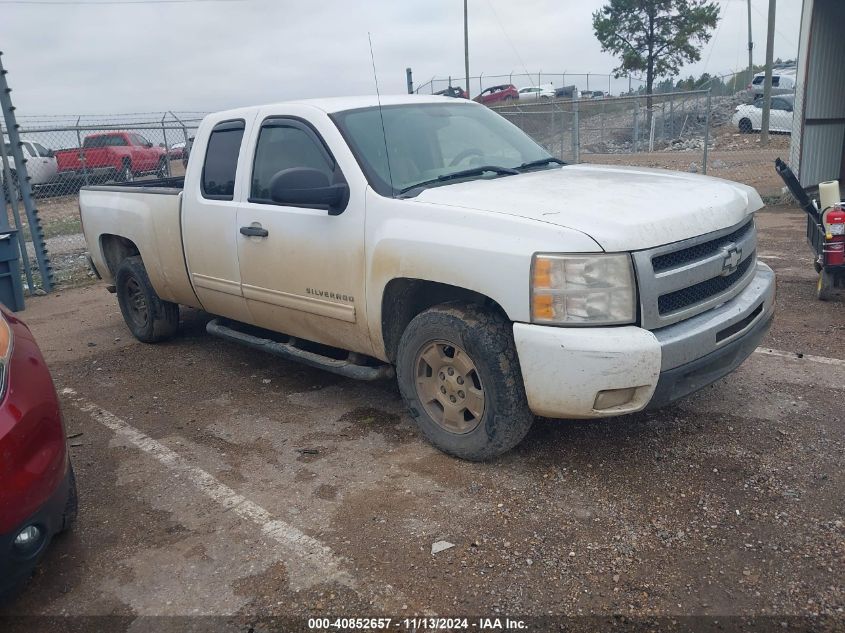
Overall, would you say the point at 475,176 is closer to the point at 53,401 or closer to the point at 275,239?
the point at 275,239

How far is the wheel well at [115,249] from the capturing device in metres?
6.50

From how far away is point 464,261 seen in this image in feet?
11.6

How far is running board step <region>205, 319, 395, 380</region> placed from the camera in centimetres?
430

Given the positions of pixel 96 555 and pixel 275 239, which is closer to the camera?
pixel 96 555

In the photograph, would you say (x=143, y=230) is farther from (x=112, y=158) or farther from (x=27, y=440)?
(x=112, y=158)

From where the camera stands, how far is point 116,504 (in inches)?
147

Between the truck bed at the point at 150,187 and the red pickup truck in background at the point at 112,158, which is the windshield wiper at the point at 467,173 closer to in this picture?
the truck bed at the point at 150,187

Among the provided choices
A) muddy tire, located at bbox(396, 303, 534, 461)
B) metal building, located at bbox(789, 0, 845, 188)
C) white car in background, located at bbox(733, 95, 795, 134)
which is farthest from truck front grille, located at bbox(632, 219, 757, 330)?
white car in background, located at bbox(733, 95, 795, 134)

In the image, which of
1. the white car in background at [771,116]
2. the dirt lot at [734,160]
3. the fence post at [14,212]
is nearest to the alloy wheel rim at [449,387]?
the fence post at [14,212]

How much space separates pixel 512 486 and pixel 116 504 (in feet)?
6.65

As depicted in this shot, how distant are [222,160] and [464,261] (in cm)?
243

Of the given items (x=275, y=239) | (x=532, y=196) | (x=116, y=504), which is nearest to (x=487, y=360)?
(x=532, y=196)

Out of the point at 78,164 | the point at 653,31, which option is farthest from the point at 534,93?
the point at 78,164

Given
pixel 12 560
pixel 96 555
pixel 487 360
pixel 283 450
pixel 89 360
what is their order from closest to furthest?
pixel 12 560
pixel 96 555
pixel 487 360
pixel 283 450
pixel 89 360
